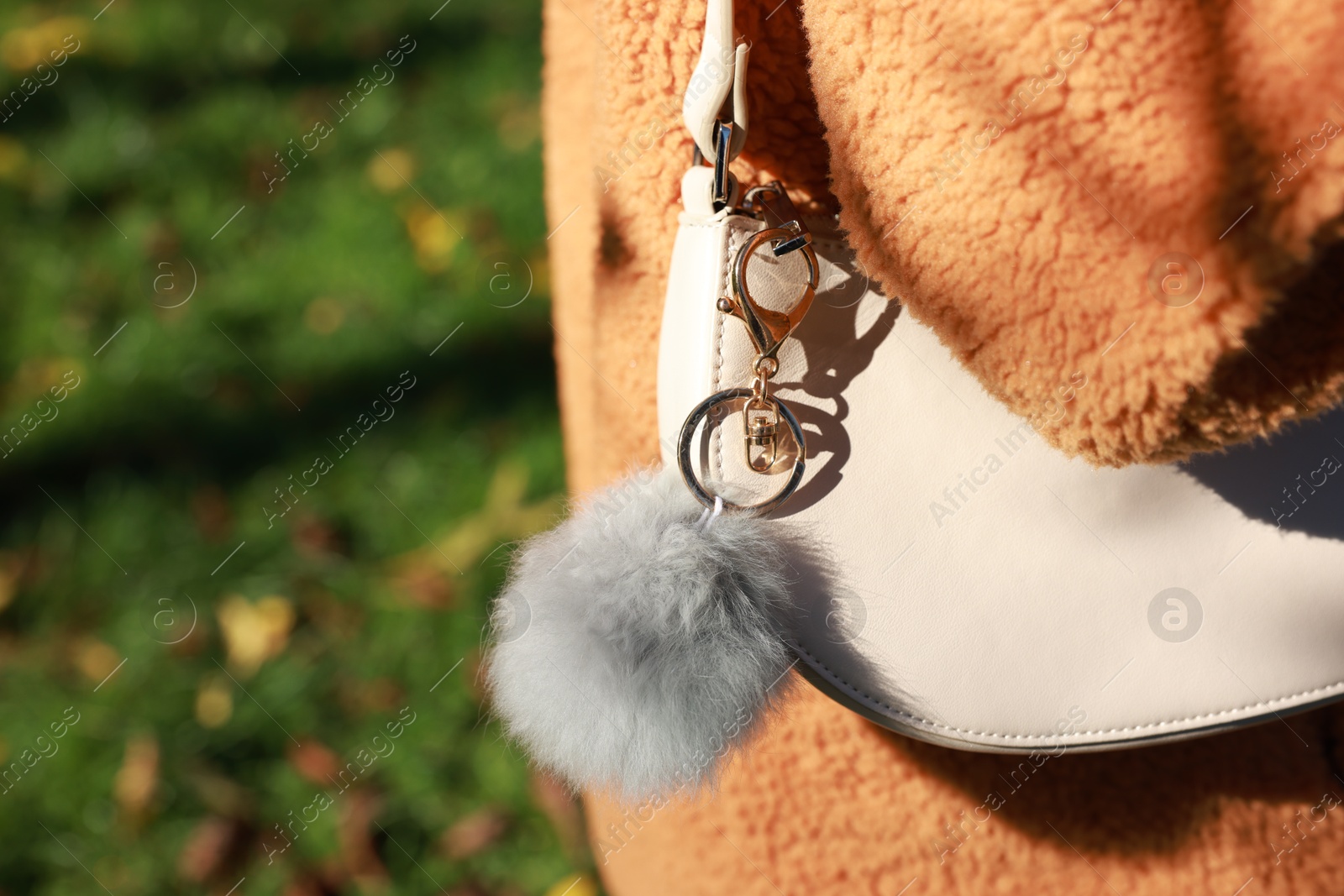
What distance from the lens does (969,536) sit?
0.76m

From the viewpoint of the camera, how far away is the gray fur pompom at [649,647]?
2.14 feet

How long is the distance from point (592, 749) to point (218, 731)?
4.99 feet

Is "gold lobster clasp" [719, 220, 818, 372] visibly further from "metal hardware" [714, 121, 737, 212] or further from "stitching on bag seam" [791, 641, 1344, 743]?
"stitching on bag seam" [791, 641, 1344, 743]

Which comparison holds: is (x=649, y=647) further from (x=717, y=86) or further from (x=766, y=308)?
(x=717, y=86)

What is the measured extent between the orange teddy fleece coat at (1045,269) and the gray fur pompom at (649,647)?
3.7 inches

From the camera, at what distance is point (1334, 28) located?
48cm

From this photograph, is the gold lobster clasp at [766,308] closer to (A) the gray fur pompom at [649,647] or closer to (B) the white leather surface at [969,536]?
(B) the white leather surface at [969,536]

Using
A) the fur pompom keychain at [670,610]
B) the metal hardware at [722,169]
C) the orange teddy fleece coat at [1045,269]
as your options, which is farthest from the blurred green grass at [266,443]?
the metal hardware at [722,169]

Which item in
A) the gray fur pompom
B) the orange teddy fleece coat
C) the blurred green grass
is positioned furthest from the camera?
the blurred green grass

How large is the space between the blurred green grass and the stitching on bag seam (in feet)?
3.75

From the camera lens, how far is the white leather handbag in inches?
29.0

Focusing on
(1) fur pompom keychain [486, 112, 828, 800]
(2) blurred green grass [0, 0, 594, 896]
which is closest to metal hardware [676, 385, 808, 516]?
(1) fur pompom keychain [486, 112, 828, 800]

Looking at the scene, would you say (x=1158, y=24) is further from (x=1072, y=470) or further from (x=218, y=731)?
(x=218, y=731)

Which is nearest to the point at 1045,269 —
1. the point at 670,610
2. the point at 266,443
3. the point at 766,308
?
the point at 766,308
